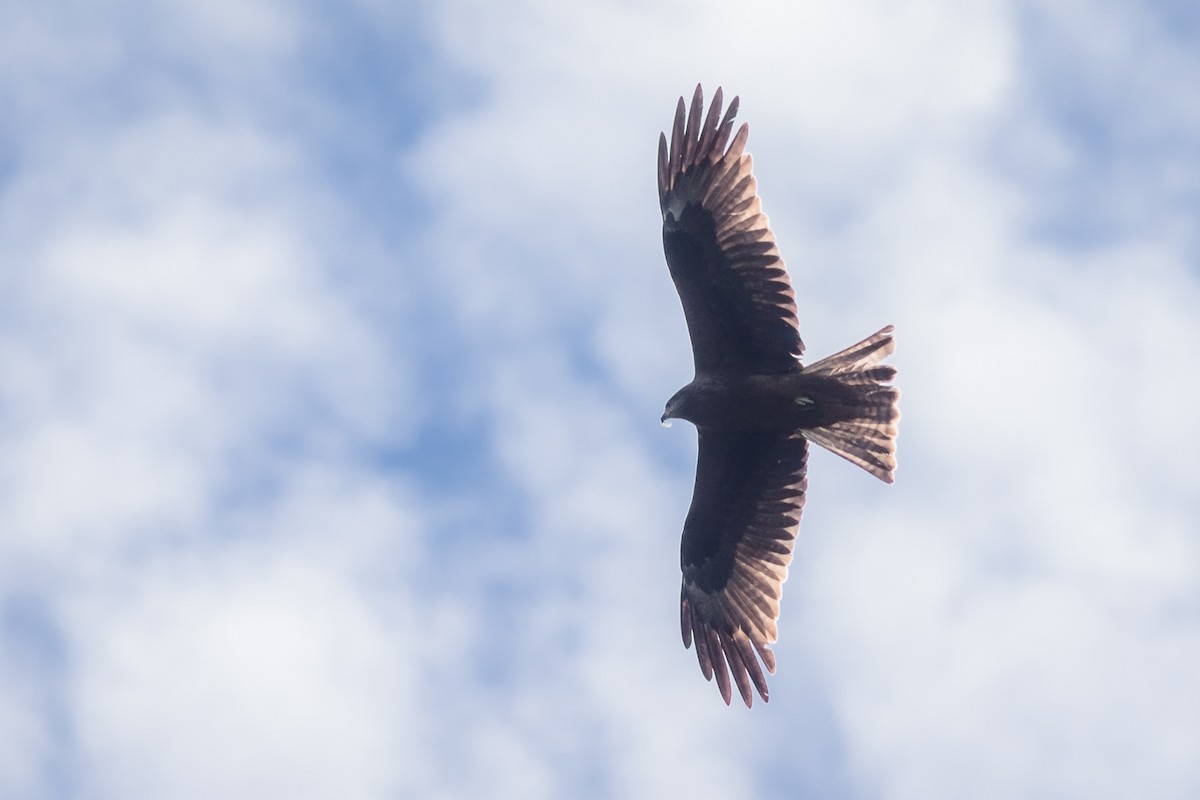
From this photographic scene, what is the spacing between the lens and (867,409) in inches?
463

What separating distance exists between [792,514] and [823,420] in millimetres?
874

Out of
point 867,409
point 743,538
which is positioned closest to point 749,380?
point 867,409

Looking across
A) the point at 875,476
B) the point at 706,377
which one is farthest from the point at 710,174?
the point at 875,476

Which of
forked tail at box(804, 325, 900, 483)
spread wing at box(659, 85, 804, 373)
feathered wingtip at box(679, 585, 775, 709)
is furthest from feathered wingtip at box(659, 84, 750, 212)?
feathered wingtip at box(679, 585, 775, 709)

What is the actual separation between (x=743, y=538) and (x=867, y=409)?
1.49m

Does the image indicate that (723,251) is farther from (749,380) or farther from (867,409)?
(867,409)

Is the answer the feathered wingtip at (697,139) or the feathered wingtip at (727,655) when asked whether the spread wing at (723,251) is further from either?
the feathered wingtip at (727,655)

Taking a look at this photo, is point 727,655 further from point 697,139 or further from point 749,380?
point 697,139

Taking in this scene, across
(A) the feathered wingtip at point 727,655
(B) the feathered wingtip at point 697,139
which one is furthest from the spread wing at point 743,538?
(B) the feathered wingtip at point 697,139

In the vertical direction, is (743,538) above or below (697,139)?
below

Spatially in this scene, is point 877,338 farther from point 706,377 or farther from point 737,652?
point 737,652

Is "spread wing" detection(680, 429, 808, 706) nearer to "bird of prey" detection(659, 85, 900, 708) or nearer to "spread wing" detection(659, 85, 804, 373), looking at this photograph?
"bird of prey" detection(659, 85, 900, 708)

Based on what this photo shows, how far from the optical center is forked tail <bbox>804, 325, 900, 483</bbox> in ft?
38.2

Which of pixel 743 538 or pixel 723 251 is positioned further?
pixel 743 538
